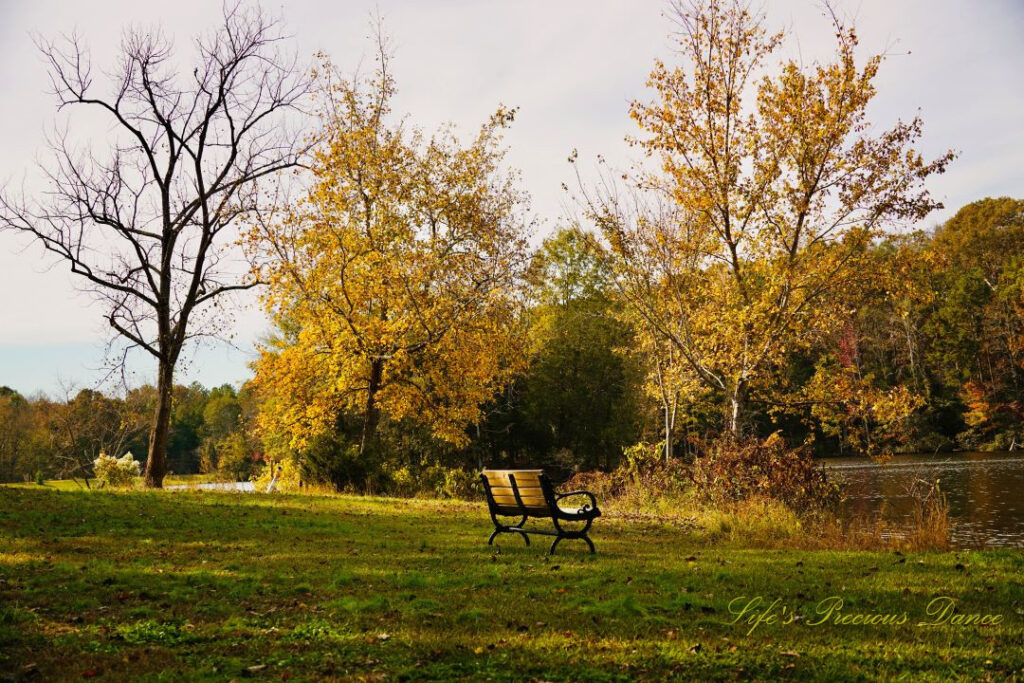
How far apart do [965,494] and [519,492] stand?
18448 millimetres

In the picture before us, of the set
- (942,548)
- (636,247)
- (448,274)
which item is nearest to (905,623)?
(942,548)

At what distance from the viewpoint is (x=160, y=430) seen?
62.0 feet

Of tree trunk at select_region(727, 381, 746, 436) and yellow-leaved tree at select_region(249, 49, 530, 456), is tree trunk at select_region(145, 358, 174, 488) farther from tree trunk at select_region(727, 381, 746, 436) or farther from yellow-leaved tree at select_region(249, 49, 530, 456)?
tree trunk at select_region(727, 381, 746, 436)

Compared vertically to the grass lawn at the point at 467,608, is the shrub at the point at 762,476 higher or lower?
higher

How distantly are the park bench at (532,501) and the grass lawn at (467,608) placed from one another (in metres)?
0.32

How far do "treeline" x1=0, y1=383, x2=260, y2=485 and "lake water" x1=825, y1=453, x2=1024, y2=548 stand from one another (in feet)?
63.6

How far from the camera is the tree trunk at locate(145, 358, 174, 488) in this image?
18578 millimetres

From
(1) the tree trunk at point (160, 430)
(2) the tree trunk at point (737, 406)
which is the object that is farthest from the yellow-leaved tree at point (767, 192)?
(1) the tree trunk at point (160, 430)

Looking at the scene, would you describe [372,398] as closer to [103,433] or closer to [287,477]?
[287,477]

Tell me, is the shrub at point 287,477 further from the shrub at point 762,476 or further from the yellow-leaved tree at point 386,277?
the shrub at point 762,476

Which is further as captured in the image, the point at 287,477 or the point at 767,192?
the point at 287,477

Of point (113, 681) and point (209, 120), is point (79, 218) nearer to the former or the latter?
point (209, 120)

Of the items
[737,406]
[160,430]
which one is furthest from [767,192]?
[160,430]

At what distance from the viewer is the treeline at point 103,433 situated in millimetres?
33625
